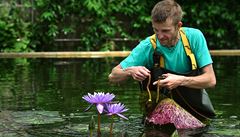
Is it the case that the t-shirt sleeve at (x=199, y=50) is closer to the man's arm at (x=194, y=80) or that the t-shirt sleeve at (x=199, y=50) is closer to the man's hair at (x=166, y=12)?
the man's arm at (x=194, y=80)

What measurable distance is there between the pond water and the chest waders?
17cm

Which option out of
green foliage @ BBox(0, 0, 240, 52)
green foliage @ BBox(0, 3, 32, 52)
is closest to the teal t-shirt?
Result: green foliage @ BBox(0, 3, 32, 52)

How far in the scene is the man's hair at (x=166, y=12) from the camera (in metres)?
4.39

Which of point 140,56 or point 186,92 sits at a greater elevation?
point 140,56

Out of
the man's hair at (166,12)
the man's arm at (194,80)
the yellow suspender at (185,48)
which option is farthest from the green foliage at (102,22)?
the man's hair at (166,12)

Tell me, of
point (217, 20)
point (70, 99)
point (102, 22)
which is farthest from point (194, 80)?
point (217, 20)

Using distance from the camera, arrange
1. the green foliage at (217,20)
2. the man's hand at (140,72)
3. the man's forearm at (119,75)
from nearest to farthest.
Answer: the man's hand at (140,72) < the man's forearm at (119,75) < the green foliage at (217,20)

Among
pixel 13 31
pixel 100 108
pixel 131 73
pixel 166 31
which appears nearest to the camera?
pixel 100 108

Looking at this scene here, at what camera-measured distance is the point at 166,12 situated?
440cm

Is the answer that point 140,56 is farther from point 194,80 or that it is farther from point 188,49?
point 194,80

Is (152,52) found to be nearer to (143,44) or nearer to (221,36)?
(143,44)

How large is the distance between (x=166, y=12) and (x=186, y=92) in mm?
759

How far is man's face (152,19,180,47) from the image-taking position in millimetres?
4414

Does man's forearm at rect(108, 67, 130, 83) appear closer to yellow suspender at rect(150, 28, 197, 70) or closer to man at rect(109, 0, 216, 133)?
man at rect(109, 0, 216, 133)
